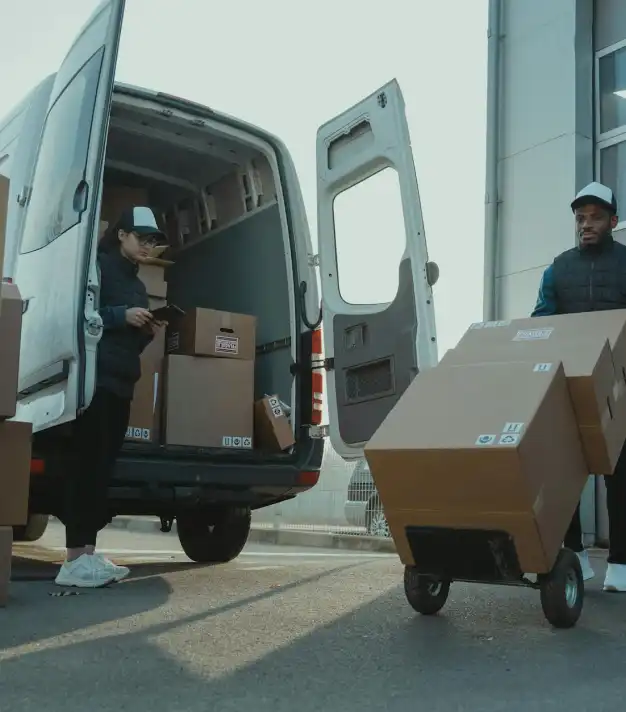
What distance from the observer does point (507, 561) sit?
3.00 metres

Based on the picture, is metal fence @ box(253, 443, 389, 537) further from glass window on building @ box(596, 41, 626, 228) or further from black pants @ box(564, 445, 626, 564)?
black pants @ box(564, 445, 626, 564)

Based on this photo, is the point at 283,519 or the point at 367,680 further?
the point at 283,519

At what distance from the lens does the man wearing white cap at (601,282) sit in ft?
12.5

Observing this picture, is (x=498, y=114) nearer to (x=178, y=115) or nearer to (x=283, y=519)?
(x=178, y=115)

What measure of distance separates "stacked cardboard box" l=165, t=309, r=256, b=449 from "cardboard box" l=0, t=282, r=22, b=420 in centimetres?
145

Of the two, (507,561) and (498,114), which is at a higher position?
(498,114)

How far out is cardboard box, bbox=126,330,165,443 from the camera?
4.92 m

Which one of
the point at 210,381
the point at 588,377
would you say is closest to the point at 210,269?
the point at 210,381

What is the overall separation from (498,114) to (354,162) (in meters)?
3.13

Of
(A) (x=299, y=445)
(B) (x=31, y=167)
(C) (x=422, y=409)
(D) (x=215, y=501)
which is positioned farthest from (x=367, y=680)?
(B) (x=31, y=167)

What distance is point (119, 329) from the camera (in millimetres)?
4199

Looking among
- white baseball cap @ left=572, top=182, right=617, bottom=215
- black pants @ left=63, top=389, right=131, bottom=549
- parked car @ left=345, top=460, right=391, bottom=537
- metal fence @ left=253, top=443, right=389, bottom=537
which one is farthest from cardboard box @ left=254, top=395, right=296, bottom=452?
parked car @ left=345, top=460, right=391, bottom=537

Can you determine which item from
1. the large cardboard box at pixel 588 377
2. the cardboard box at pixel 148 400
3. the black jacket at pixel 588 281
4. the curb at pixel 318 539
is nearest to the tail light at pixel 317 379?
the cardboard box at pixel 148 400

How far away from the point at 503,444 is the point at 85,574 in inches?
79.6
